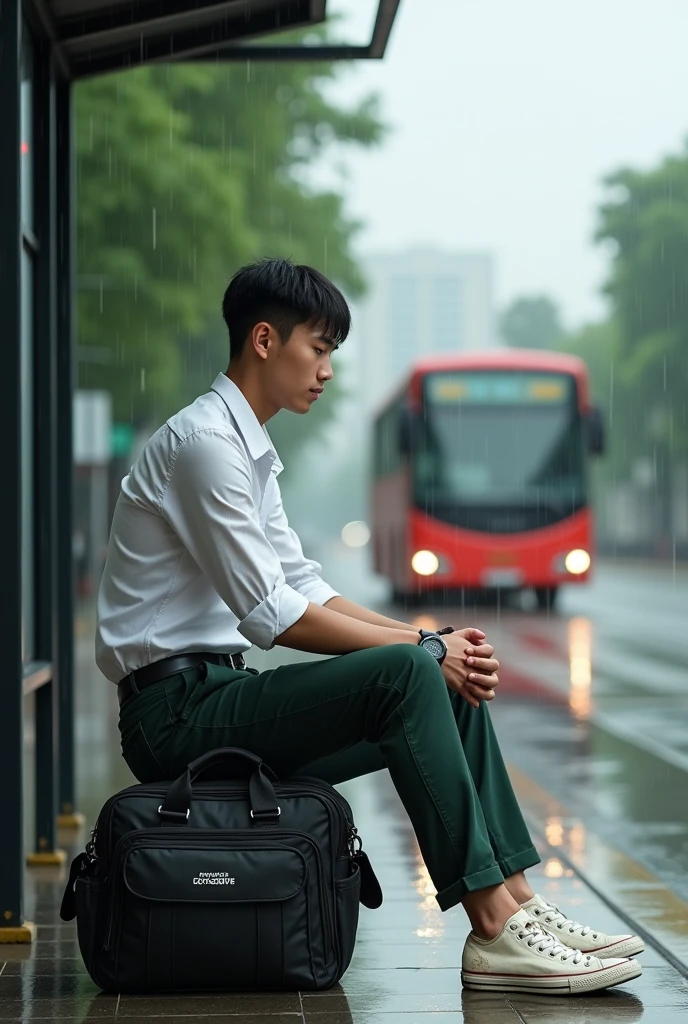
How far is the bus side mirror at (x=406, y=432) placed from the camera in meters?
22.6

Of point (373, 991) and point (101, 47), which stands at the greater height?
point (101, 47)

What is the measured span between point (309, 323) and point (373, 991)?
167cm

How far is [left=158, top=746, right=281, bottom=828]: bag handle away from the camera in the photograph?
389 cm

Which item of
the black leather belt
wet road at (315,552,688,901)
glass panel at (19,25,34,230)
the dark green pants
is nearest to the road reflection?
wet road at (315,552,688,901)

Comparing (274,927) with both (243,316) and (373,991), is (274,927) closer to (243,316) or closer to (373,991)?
(373,991)

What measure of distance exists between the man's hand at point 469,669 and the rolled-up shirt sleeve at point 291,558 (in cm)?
59

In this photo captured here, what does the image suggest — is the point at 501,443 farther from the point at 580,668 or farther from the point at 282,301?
the point at 282,301

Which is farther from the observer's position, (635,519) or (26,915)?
(635,519)

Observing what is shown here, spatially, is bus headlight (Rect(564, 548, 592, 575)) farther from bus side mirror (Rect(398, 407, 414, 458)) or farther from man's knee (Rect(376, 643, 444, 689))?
man's knee (Rect(376, 643, 444, 689))

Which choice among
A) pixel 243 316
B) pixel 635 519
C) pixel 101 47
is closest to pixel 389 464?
pixel 101 47

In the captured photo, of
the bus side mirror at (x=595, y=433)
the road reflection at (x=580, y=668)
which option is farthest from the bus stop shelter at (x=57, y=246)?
the bus side mirror at (x=595, y=433)

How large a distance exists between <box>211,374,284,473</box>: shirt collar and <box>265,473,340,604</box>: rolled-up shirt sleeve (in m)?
0.27

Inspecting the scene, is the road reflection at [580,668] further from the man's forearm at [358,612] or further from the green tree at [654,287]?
the green tree at [654,287]

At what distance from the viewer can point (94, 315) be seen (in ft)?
72.6
